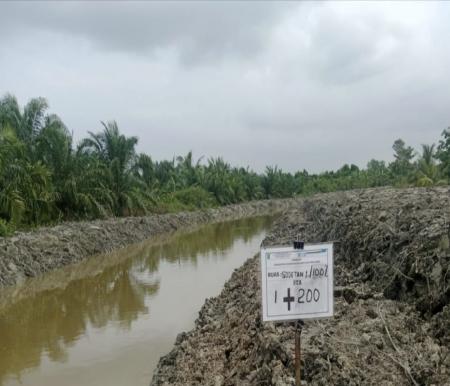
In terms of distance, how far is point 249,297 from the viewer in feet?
26.7

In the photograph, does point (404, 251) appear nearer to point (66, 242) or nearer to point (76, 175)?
point (66, 242)

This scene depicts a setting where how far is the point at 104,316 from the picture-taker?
10984 millimetres

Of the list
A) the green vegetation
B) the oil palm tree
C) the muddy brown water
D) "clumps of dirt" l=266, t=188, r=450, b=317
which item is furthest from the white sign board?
the oil palm tree

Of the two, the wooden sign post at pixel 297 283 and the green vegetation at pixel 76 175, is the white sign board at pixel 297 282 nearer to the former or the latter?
the wooden sign post at pixel 297 283

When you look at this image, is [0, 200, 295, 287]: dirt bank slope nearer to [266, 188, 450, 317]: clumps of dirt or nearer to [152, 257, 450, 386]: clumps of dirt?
[152, 257, 450, 386]: clumps of dirt

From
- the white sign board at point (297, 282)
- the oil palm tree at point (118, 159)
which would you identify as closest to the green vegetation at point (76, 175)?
the oil palm tree at point (118, 159)

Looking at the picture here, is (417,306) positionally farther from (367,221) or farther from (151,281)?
(151,281)

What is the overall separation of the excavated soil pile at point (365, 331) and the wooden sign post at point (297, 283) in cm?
69

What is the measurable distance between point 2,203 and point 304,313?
16.0m

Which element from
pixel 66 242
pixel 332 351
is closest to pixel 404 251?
pixel 332 351

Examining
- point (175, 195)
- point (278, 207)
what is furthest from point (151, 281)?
point (278, 207)

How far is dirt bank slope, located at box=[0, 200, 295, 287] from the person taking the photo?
14.5 metres

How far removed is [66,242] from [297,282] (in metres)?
15.5

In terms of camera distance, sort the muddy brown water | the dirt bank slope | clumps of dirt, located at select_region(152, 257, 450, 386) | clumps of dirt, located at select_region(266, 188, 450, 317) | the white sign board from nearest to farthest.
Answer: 1. the white sign board
2. clumps of dirt, located at select_region(152, 257, 450, 386)
3. clumps of dirt, located at select_region(266, 188, 450, 317)
4. the muddy brown water
5. the dirt bank slope
